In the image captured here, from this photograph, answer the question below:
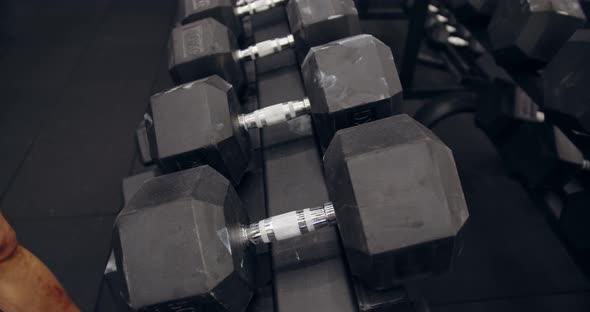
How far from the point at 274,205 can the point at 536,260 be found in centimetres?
112

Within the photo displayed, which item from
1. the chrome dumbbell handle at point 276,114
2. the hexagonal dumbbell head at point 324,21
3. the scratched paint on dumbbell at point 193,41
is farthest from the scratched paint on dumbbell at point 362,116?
the scratched paint on dumbbell at point 193,41

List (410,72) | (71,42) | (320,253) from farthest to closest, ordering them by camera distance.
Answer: (71,42) → (410,72) → (320,253)

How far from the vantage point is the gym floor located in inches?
51.9

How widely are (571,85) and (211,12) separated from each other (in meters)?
0.76

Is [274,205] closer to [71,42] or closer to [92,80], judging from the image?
[92,80]

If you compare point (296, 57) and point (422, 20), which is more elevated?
point (296, 57)

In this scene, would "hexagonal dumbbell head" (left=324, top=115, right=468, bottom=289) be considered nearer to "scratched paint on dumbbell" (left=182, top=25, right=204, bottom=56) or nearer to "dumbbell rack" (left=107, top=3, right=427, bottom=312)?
"dumbbell rack" (left=107, top=3, right=427, bottom=312)

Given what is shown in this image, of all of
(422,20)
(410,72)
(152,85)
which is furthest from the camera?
(152,85)

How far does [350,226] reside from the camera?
51 cm

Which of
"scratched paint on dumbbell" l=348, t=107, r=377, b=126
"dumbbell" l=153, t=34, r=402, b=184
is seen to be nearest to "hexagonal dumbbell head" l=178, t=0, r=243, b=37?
"dumbbell" l=153, t=34, r=402, b=184

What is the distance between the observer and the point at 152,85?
2178 millimetres

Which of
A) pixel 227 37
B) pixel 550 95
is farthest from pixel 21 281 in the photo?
pixel 550 95

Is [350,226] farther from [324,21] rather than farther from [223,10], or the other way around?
[223,10]

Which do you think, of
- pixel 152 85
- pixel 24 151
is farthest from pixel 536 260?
pixel 24 151
